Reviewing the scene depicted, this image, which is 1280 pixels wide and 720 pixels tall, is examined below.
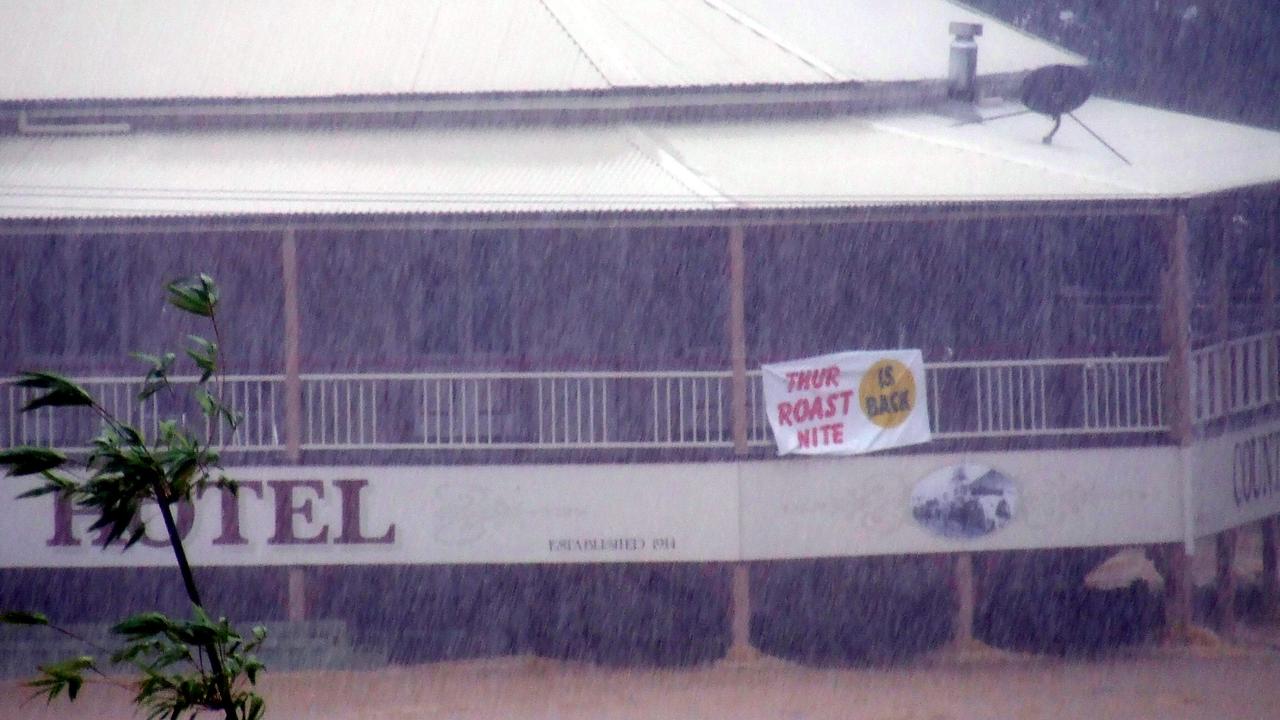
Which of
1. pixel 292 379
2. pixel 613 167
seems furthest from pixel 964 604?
pixel 292 379

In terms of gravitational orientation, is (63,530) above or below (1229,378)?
below

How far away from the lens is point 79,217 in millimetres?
12656

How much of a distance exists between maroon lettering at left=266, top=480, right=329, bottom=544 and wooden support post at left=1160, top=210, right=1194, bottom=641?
759 centimetres

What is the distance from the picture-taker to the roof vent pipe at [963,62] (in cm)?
1507

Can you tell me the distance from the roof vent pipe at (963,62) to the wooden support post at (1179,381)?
3174 mm

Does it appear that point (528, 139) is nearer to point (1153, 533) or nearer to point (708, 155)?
point (708, 155)

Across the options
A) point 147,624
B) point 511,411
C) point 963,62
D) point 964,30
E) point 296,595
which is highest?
point 964,30

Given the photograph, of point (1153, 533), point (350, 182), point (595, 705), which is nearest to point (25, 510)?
point (350, 182)

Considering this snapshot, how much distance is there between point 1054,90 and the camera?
1446 cm

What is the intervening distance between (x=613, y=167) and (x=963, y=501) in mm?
4351

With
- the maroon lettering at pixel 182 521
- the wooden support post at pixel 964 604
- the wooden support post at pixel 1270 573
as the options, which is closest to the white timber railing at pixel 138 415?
the maroon lettering at pixel 182 521

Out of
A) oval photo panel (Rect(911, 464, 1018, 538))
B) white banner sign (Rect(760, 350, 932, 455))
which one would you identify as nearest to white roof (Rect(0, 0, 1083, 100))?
white banner sign (Rect(760, 350, 932, 455))

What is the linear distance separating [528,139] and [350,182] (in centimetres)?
196

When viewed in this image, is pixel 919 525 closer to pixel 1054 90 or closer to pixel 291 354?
pixel 1054 90
